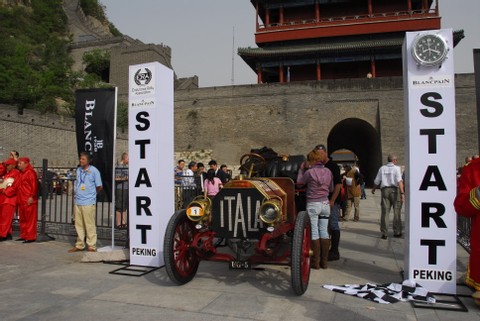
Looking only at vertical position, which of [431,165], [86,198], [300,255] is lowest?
[300,255]

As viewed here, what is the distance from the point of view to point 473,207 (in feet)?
12.3

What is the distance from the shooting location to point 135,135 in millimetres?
5594

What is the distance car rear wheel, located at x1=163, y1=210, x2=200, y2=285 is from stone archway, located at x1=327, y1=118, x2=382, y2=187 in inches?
1078

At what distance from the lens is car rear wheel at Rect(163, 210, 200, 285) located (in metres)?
4.28

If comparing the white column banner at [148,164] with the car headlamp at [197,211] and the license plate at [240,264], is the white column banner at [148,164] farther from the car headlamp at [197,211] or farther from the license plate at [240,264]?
the license plate at [240,264]

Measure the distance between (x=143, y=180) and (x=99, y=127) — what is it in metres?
1.61

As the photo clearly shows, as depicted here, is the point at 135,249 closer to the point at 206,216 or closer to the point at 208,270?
the point at 208,270

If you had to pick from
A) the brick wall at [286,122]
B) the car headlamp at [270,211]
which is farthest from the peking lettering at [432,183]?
the brick wall at [286,122]

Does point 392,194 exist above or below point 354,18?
below

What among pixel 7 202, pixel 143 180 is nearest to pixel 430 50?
pixel 143 180

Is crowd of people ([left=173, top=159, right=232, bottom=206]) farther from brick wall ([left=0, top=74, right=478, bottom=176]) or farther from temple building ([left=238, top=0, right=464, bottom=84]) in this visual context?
temple building ([left=238, top=0, right=464, bottom=84])

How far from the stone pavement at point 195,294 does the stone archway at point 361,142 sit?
86.7 feet

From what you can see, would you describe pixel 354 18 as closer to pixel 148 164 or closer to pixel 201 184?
pixel 201 184

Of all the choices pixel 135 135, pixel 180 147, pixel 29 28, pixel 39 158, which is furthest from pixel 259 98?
pixel 29 28
